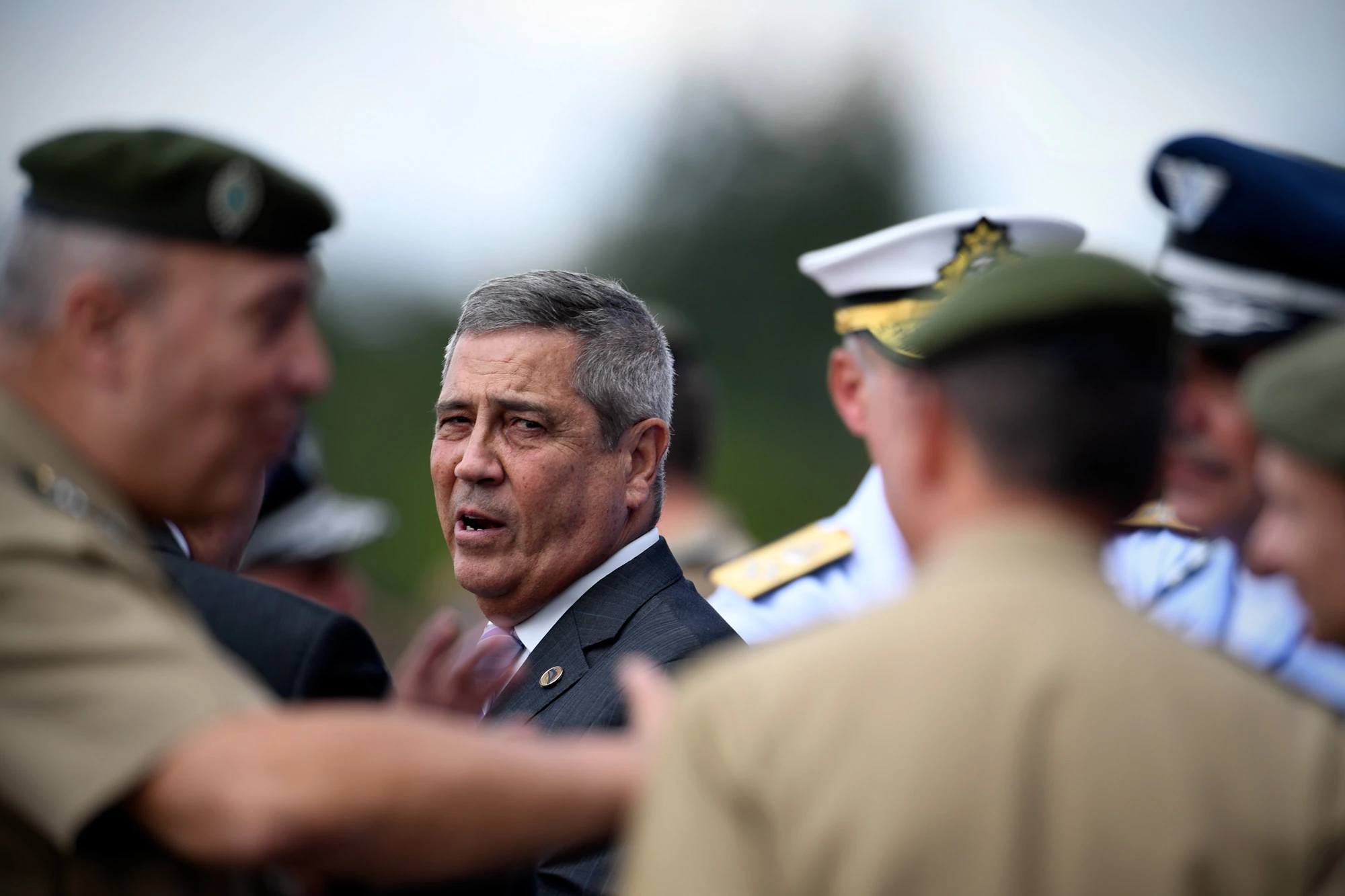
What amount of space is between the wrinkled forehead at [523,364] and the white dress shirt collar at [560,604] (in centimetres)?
46

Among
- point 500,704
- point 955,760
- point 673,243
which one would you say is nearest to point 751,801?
point 955,760

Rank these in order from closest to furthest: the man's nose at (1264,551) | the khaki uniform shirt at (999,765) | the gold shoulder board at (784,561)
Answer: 1. the khaki uniform shirt at (999,765)
2. the man's nose at (1264,551)
3. the gold shoulder board at (784,561)

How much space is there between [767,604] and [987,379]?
247cm

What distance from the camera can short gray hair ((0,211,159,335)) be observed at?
6.50 feet

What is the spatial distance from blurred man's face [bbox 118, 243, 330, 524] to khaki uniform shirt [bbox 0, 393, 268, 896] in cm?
14

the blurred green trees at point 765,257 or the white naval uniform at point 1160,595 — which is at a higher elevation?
the white naval uniform at point 1160,595

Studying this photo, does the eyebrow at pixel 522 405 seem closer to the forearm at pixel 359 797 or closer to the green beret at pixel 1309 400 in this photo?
the forearm at pixel 359 797

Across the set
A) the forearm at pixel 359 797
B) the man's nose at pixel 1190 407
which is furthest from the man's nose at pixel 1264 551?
the forearm at pixel 359 797

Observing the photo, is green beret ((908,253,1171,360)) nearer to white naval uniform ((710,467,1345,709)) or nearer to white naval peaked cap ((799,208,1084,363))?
white naval uniform ((710,467,1345,709))

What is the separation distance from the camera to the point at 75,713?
1.75 meters

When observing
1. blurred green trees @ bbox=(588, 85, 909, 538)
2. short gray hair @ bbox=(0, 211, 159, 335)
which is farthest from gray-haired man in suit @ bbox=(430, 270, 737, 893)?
blurred green trees @ bbox=(588, 85, 909, 538)

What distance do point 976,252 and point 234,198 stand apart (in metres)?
2.53

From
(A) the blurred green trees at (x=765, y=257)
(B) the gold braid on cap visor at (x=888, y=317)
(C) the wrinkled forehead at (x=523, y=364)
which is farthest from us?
(A) the blurred green trees at (x=765, y=257)

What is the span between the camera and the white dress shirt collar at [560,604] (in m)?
3.59
